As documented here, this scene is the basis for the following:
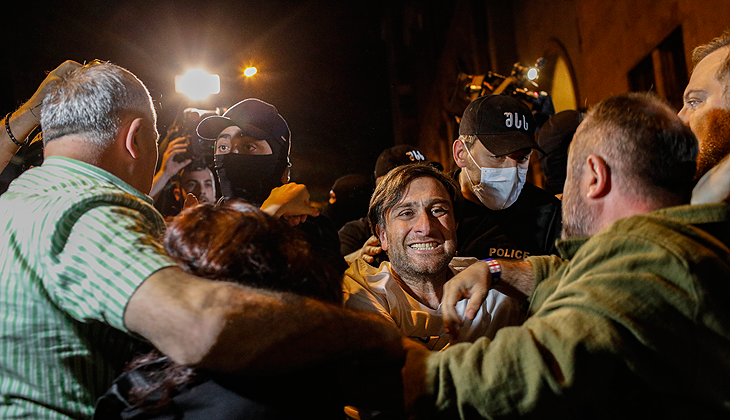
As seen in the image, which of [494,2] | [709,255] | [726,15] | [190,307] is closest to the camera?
[190,307]

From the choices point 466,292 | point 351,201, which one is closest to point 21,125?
point 466,292

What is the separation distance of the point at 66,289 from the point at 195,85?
16.9 feet

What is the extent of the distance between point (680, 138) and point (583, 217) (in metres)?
0.32

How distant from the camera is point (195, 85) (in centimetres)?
591

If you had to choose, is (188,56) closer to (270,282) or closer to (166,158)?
(166,158)

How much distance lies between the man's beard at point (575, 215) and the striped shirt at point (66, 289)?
3.72ft

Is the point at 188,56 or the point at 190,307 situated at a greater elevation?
the point at 188,56

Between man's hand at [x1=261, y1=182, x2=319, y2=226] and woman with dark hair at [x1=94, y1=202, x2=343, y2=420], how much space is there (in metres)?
1.32

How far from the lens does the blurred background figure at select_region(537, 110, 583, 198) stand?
374 centimetres

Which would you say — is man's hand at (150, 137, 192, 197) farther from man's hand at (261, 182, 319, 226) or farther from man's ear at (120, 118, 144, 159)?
man's ear at (120, 118, 144, 159)

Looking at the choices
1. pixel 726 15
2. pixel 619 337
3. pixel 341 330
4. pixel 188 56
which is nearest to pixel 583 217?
pixel 619 337

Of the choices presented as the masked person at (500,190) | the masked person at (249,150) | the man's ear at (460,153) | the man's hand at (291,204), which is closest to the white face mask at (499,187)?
the masked person at (500,190)

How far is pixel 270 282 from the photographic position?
1.19m

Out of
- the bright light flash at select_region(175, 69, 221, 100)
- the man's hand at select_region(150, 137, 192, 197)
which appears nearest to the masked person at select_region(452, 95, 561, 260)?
the man's hand at select_region(150, 137, 192, 197)
